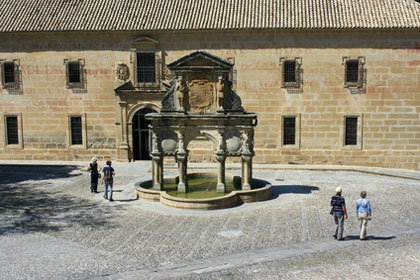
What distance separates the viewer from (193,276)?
9.36 meters

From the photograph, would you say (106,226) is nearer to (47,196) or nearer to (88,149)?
(47,196)

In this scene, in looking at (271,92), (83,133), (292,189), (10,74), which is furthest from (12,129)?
(292,189)

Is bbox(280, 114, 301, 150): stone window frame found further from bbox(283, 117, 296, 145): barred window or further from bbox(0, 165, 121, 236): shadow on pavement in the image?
bbox(0, 165, 121, 236): shadow on pavement

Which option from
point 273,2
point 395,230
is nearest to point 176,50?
point 273,2

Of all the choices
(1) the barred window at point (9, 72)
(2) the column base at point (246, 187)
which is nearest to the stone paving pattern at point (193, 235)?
(2) the column base at point (246, 187)

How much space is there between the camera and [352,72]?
80.4ft

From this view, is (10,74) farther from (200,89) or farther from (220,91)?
(220,91)

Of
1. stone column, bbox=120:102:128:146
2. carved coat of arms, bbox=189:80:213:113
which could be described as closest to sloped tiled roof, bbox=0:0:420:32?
stone column, bbox=120:102:128:146

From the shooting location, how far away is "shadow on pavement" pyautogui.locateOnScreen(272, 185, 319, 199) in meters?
17.5

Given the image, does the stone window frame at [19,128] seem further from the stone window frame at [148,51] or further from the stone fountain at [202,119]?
the stone fountain at [202,119]

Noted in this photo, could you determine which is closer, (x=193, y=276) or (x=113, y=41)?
(x=193, y=276)

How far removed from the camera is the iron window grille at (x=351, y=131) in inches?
972

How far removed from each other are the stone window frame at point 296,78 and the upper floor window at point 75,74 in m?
11.2

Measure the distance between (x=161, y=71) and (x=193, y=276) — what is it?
1729 centimetres
